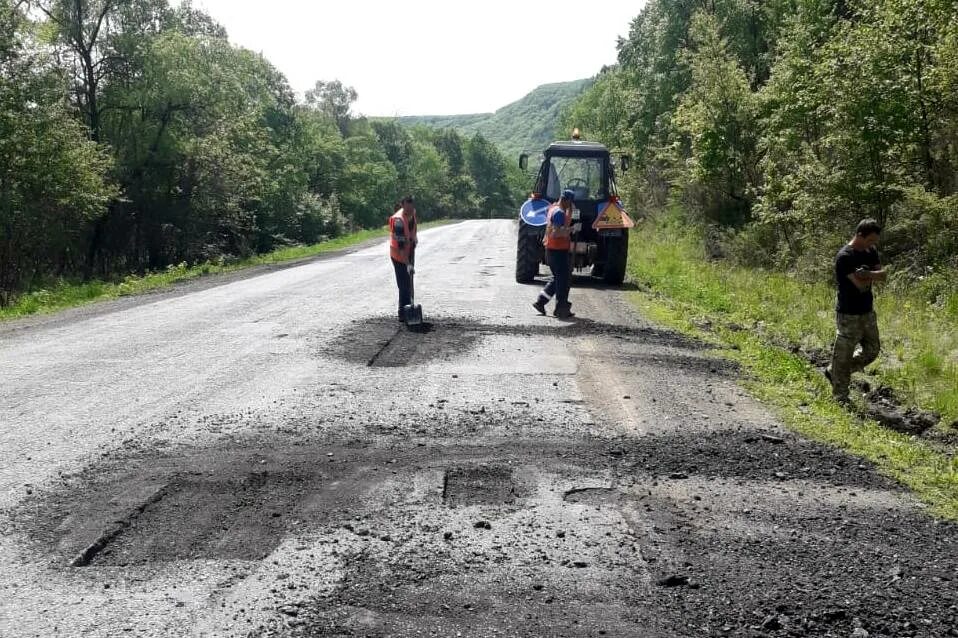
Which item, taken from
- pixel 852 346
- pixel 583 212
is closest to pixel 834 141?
pixel 583 212

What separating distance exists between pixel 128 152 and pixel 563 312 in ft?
73.3

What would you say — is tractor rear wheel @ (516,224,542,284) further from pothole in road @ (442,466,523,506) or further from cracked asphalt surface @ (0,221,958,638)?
pothole in road @ (442,466,523,506)

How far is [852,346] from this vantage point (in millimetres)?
7578

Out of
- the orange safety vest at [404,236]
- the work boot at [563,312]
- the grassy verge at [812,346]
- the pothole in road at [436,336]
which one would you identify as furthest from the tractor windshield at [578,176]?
the orange safety vest at [404,236]

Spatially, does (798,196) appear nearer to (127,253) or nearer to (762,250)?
(762,250)

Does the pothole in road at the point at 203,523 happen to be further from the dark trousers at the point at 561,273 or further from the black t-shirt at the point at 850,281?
the dark trousers at the point at 561,273

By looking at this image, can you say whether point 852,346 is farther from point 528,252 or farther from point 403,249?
point 528,252

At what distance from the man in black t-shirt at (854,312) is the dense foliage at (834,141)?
4.68m

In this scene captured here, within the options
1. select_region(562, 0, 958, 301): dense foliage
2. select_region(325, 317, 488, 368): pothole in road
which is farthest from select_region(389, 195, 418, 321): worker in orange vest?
select_region(562, 0, 958, 301): dense foliage

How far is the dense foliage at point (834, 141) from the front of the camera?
480 inches

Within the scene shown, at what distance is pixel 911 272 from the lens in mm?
12273

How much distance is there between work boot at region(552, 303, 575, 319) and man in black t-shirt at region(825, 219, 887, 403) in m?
4.50

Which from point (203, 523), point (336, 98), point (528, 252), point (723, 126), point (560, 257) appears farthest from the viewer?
point (336, 98)

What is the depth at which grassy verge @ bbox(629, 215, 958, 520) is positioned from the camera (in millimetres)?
5898
